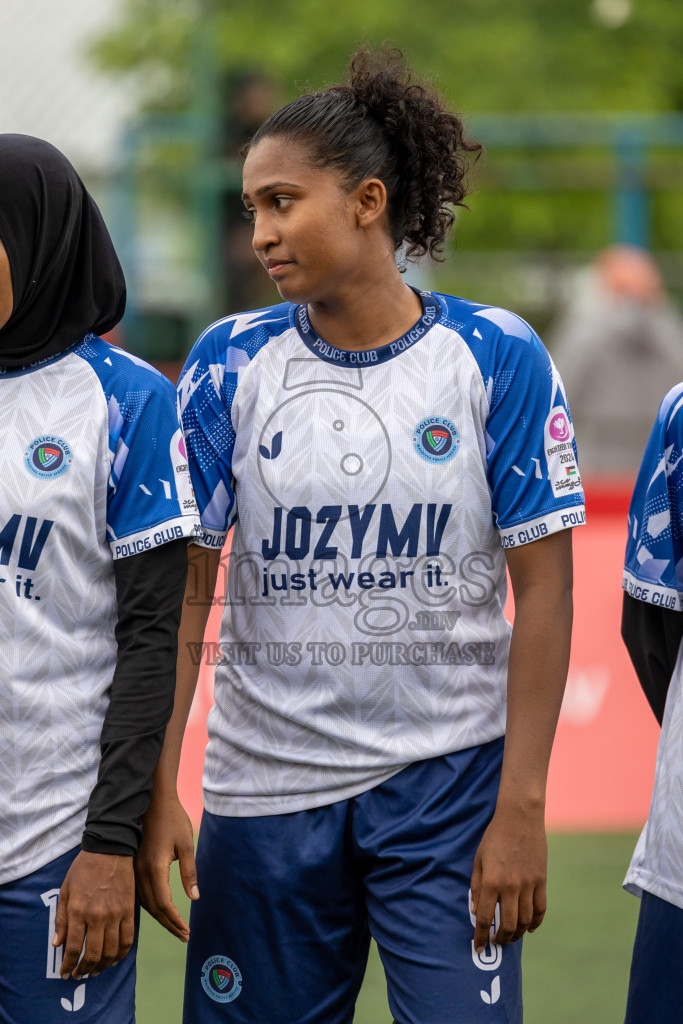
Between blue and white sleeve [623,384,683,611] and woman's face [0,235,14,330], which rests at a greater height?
woman's face [0,235,14,330]

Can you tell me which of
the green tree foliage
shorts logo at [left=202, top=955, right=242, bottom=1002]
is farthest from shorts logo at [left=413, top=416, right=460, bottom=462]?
the green tree foliage

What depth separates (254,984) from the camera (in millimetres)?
2354

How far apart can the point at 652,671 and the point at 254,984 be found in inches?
34.6

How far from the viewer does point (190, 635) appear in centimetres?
243

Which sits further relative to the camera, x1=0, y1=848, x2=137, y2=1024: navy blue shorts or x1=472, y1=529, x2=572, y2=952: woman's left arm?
x1=472, y1=529, x2=572, y2=952: woman's left arm

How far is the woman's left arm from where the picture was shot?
228 centimetres

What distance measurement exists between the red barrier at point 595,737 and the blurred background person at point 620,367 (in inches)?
164

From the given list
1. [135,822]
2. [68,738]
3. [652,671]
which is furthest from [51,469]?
[652,671]

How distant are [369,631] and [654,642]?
1.71 ft

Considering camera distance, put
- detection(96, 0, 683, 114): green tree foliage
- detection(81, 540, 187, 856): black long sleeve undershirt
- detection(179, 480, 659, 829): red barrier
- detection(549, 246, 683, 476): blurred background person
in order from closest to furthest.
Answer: detection(81, 540, 187, 856): black long sleeve undershirt
detection(179, 480, 659, 829): red barrier
detection(549, 246, 683, 476): blurred background person
detection(96, 0, 683, 114): green tree foliage

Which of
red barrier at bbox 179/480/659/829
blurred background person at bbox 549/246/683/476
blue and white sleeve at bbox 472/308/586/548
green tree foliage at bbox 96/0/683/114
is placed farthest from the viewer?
green tree foliage at bbox 96/0/683/114

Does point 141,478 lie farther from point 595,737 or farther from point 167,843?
point 595,737

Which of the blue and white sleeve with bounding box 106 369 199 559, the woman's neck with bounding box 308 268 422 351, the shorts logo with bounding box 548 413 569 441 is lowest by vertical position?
the blue and white sleeve with bounding box 106 369 199 559

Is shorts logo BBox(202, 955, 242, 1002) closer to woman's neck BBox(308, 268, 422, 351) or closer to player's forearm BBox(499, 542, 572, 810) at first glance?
player's forearm BBox(499, 542, 572, 810)
